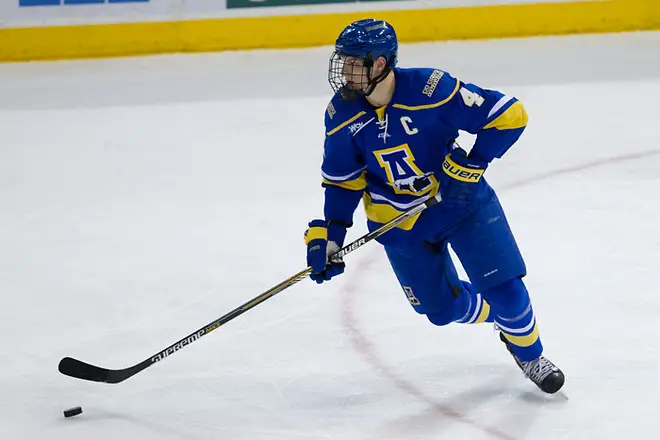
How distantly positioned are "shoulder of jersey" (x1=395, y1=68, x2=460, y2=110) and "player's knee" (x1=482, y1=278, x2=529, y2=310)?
1.83 feet

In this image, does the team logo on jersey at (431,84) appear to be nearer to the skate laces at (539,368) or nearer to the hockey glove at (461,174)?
the hockey glove at (461,174)

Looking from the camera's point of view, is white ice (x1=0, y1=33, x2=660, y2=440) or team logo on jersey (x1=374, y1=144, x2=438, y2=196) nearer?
team logo on jersey (x1=374, y1=144, x2=438, y2=196)

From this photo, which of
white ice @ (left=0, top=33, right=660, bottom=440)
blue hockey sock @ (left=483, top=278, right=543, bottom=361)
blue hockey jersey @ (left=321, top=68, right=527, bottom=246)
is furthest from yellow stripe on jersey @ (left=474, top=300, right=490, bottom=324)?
blue hockey jersey @ (left=321, top=68, right=527, bottom=246)

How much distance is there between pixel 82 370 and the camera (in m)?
3.29

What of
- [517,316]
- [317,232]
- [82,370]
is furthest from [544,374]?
[82,370]

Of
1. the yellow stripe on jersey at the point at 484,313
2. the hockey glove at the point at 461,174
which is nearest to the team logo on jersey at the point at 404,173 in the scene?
the hockey glove at the point at 461,174

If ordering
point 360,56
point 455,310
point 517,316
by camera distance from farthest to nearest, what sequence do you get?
point 455,310 < point 517,316 < point 360,56

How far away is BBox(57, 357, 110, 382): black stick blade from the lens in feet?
10.8

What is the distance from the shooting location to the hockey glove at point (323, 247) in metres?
3.11

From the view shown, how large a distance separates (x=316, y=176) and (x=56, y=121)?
6.04ft

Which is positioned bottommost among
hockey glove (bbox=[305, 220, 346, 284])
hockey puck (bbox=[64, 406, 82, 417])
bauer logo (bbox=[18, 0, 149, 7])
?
hockey puck (bbox=[64, 406, 82, 417])

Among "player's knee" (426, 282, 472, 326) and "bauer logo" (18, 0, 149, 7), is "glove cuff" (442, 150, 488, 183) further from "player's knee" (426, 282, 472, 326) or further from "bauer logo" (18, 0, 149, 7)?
"bauer logo" (18, 0, 149, 7)

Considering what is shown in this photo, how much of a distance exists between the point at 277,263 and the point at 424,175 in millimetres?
1372

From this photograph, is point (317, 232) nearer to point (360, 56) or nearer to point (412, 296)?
point (412, 296)
